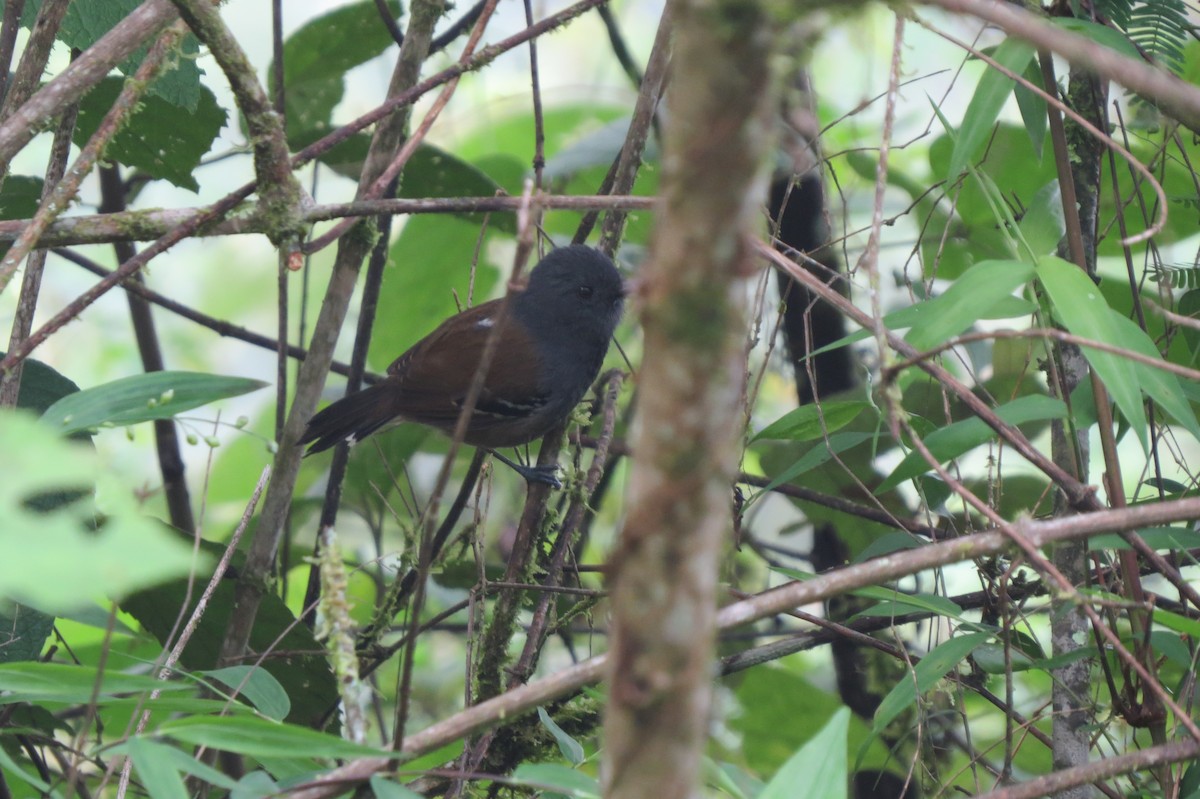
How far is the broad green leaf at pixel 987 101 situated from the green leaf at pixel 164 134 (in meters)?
1.52

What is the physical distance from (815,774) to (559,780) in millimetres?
266

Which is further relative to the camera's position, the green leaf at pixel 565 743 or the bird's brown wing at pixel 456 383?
the bird's brown wing at pixel 456 383

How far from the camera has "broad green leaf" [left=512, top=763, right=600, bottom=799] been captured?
1033 mm

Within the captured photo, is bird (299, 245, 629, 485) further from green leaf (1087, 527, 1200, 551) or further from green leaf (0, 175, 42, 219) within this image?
green leaf (1087, 527, 1200, 551)

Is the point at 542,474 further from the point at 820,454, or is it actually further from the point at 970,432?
the point at 970,432

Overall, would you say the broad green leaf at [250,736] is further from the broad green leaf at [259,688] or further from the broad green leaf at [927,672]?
the broad green leaf at [927,672]

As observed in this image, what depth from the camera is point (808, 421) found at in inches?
73.7

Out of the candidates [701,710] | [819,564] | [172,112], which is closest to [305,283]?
[172,112]

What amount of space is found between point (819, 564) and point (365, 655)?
4.39 feet

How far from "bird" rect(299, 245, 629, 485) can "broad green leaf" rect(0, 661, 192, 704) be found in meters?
1.89

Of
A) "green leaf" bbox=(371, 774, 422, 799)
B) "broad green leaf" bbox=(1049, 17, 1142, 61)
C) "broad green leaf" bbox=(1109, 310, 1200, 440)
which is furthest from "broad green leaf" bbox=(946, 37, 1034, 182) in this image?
"green leaf" bbox=(371, 774, 422, 799)

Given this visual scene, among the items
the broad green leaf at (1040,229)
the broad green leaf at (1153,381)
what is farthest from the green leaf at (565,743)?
the broad green leaf at (1040,229)

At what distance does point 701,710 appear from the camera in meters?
0.67

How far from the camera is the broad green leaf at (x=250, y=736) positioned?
3.41 ft
